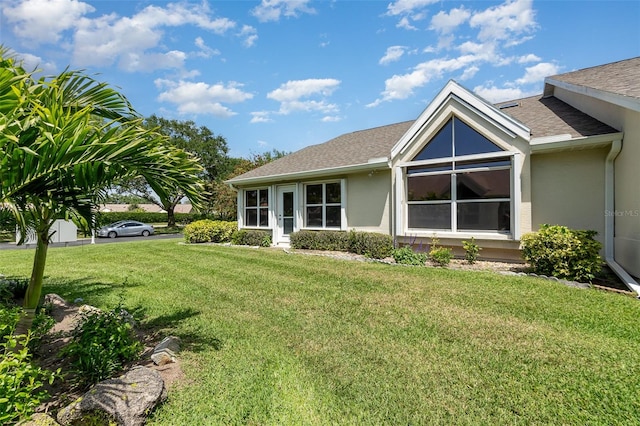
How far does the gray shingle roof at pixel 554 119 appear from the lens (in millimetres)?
7472

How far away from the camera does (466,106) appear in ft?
29.0

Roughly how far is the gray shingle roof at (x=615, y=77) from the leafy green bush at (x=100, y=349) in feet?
27.3

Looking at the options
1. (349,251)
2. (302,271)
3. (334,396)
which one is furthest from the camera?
(349,251)

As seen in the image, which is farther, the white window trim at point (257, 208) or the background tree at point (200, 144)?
the background tree at point (200, 144)

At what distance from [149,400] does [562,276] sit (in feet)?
25.6

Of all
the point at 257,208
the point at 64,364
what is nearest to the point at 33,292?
the point at 64,364

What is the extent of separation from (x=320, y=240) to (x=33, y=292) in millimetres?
9016

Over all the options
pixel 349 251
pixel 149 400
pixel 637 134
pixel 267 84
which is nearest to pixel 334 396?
pixel 149 400

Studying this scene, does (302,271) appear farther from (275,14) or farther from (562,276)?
(275,14)

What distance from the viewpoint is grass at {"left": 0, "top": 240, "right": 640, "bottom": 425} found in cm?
265

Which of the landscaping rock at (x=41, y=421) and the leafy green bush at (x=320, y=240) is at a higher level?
the leafy green bush at (x=320, y=240)

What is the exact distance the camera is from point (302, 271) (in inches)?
312

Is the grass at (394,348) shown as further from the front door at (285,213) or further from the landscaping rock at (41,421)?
the front door at (285,213)

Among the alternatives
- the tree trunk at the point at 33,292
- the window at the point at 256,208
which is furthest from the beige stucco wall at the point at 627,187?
the window at the point at 256,208
